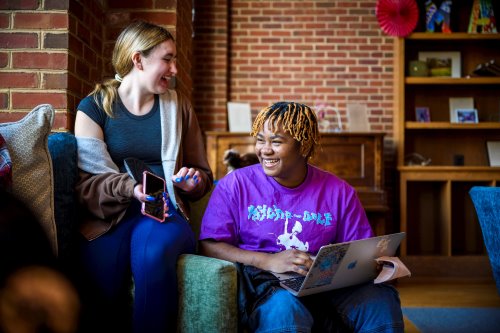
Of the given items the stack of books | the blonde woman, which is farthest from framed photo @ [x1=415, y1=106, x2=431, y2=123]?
the blonde woman

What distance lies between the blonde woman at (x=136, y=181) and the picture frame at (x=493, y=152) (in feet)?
11.1

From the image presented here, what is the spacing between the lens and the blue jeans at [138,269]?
1.45m

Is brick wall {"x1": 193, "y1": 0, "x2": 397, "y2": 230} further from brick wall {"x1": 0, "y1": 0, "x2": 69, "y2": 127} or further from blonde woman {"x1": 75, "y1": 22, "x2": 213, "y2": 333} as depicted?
blonde woman {"x1": 75, "y1": 22, "x2": 213, "y2": 333}

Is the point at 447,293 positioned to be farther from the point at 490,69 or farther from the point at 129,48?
the point at 129,48

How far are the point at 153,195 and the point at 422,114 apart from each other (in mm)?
3496

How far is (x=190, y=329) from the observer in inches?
56.7

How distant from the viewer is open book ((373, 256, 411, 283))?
1.49 metres

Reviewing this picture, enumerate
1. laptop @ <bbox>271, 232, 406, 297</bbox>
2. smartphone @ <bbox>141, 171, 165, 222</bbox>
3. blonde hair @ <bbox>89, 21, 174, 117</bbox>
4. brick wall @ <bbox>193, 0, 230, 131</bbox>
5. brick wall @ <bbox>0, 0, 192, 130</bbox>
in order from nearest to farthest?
laptop @ <bbox>271, 232, 406, 297</bbox>, smartphone @ <bbox>141, 171, 165, 222</bbox>, blonde hair @ <bbox>89, 21, 174, 117</bbox>, brick wall @ <bbox>0, 0, 192, 130</bbox>, brick wall @ <bbox>193, 0, 230, 131</bbox>

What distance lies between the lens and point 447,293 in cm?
372

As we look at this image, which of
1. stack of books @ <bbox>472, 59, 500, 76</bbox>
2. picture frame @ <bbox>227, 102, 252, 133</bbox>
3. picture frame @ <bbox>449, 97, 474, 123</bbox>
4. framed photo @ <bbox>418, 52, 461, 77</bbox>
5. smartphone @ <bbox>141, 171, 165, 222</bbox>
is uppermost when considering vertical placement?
framed photo @ <bbox>418, 52, 461, 77</bbox>

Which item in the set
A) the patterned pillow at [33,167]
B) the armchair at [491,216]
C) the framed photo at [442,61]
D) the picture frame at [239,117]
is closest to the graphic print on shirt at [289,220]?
the patterned pillow at [33,167]

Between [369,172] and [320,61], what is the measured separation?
49.8 inches

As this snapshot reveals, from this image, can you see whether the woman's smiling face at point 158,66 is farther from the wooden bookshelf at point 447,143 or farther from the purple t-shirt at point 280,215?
the wooden bookshelf at point 447,143

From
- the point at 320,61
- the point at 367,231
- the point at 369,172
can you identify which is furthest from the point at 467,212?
the point at 367,231
